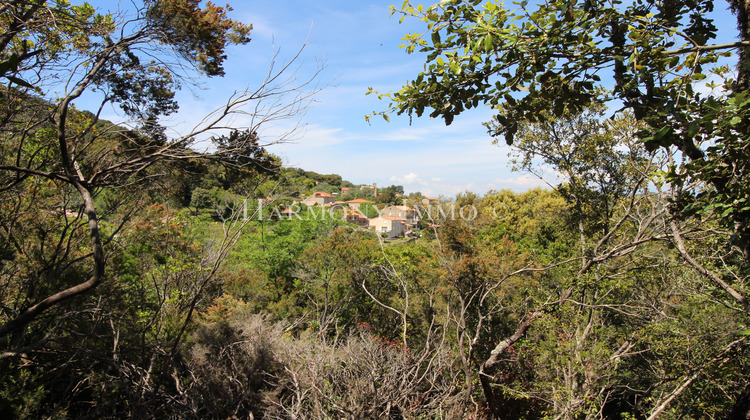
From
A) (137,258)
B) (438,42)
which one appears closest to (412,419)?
(438,42)

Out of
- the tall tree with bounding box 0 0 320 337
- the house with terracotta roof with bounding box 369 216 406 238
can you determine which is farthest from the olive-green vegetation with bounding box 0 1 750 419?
the house with terracotta roof with bounding box 369 216 406 238

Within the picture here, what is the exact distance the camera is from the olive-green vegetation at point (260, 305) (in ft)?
9.05

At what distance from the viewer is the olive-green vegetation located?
9.05 ft

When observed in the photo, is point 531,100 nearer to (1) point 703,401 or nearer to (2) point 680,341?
(2) point 680,341

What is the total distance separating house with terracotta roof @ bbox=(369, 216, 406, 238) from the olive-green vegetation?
32148 mm

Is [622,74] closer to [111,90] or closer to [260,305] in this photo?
[111,90]

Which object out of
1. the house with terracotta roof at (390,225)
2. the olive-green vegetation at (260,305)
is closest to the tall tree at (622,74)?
the olive-green vegetation at (260,305)

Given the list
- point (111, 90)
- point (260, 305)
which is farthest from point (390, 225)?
point (111, 90)

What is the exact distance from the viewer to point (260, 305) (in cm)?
1273

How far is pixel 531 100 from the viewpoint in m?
1.82

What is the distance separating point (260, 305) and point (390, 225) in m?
33.9

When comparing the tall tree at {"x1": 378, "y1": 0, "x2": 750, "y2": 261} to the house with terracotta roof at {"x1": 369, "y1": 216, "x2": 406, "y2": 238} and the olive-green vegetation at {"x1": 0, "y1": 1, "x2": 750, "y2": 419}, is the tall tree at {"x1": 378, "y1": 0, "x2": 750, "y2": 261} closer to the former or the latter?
the olive-green vegetation at {"x1": 0, "y1": 1, "x2": 750, "y2": 419}

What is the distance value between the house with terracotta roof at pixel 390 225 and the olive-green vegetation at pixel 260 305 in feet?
105

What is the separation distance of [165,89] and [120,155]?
41.4 inches
